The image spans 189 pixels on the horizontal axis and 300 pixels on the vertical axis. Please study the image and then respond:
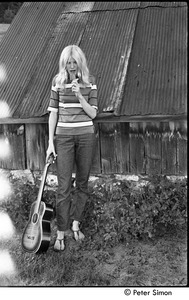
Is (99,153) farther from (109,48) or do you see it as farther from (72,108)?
(109,48)

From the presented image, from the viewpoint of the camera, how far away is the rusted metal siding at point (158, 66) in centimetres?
413

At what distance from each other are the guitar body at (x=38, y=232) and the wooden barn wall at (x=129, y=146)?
2.95ft

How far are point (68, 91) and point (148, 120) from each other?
100 cm

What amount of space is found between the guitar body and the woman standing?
0.58ft

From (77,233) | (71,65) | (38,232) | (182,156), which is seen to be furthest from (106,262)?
(71,65)

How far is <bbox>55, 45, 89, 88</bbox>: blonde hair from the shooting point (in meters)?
3.63

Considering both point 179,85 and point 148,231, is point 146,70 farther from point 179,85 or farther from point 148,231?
point 148,231

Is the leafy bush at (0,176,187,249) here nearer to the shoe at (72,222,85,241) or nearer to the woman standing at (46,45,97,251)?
the shoe at (72,222,85,241)

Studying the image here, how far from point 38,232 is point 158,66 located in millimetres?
2453

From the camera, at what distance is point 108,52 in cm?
471

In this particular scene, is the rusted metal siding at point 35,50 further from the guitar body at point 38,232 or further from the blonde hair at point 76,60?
the guitar body at point 38,232

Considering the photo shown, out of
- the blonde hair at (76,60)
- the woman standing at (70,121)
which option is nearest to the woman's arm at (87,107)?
the woman standing at (70,121)

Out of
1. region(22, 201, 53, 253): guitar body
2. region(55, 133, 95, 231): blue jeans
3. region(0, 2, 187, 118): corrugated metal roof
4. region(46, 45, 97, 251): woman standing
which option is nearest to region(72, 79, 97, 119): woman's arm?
region(46, 45, 97, 251): woman standing
